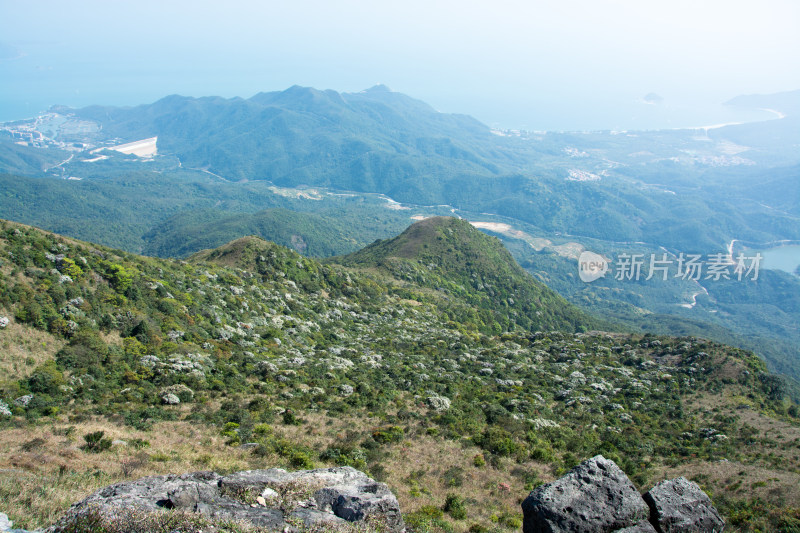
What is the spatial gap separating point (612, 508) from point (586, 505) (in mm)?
913

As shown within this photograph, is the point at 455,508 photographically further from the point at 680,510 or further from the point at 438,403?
the point at 438,403

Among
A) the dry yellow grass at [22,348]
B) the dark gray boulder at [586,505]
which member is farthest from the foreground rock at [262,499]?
the dry yellow grass at [22,348]

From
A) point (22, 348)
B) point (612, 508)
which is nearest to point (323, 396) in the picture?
point (22, 348)

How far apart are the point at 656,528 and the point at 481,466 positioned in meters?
13.1

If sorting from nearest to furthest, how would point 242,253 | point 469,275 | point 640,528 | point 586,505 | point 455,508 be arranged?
point 640,528 → point 586,505 → point 455,508 → point 242,253 → point 469,275

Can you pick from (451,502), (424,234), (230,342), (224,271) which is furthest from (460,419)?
(424,234)

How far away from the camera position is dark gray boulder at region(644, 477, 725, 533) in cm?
1348

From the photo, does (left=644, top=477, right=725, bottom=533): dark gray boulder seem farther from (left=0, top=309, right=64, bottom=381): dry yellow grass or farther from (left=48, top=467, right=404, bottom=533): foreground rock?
(left=0, top=309, right=64, bottom=381): dry yellow grass

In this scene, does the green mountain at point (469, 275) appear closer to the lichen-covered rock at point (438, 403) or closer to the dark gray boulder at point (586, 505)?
the lichen-covered rock at point (438, 403)

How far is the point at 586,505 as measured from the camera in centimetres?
1362

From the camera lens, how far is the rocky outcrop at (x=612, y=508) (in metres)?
13.3

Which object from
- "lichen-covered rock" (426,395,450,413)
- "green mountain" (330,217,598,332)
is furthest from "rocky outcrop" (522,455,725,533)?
"green mountain" (330,217,598,332)

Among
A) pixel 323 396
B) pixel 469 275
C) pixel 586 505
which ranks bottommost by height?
pixel 469 275

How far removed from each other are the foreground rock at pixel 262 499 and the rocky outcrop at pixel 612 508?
500 centimetres
